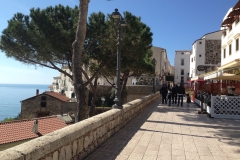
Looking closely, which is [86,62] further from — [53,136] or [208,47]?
[208,47]

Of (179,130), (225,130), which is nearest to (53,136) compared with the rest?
(179,130)

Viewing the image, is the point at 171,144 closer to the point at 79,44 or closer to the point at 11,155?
the point at 11,155

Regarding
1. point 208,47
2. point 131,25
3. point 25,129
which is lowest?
point 25,129

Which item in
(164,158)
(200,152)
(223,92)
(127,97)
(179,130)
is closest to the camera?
(164,158)

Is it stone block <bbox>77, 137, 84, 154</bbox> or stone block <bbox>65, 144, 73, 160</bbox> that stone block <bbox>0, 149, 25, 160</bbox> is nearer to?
A: stone block <bbox>65, 144, 73, 160</bbox>

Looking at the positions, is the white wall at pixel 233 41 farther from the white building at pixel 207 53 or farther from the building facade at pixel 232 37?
the white building at pixel 207 53

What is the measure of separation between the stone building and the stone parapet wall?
34.1 metres

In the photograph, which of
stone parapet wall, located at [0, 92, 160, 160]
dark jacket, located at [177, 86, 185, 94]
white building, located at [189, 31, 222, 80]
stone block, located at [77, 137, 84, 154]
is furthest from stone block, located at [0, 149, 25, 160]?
white building, located at [189, 31, 222, 80]

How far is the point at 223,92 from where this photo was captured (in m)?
14.0

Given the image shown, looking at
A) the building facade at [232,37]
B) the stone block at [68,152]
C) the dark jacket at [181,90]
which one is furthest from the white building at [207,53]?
the stone block at [68,152]

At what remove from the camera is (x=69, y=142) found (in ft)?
13.3

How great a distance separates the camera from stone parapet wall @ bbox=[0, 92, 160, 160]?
2875 millimetres

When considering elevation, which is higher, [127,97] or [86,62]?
[86,62]

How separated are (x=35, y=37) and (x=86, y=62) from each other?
5028 mm
